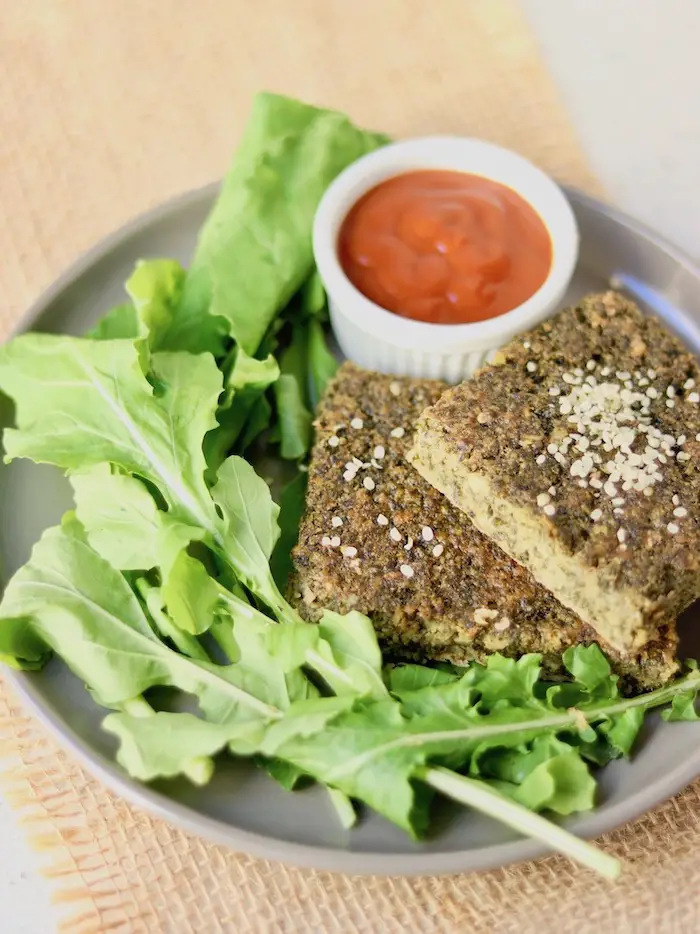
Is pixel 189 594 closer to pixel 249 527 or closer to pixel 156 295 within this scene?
pixel 249 527

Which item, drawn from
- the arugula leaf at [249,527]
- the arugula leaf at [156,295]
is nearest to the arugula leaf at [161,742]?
the arugula leaf at [249,527]

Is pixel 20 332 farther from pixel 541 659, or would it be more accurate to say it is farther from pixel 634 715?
pixel 634 715

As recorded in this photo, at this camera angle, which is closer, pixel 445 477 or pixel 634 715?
pixel 634 715

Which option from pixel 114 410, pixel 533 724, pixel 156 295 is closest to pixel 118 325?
pixel 156 295

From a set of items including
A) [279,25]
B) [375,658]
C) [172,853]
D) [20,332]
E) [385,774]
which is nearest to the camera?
[385,774]

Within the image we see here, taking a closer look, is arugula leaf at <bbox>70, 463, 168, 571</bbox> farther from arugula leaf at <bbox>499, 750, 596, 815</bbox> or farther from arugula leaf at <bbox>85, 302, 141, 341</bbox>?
arugula leaf at <bbox>499, 750, 596, 815</bbox>

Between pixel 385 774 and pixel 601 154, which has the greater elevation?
pixel 601 154

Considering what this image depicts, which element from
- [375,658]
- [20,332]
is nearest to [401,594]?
[375,658]

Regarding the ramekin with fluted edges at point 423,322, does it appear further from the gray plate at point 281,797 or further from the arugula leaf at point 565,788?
the arugula leaf at point 565,788
